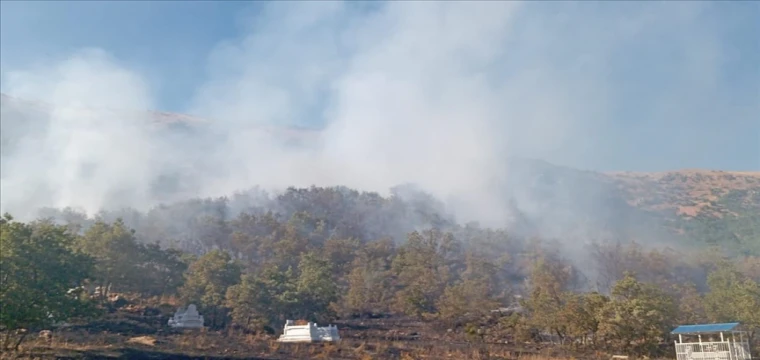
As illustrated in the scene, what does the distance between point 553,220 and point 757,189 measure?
1358 inches

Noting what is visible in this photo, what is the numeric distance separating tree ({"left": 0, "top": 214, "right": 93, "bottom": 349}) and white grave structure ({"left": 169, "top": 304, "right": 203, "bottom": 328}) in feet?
37.8

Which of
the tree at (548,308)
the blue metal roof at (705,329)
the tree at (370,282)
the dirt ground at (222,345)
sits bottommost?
the dirt ground at (222,345)

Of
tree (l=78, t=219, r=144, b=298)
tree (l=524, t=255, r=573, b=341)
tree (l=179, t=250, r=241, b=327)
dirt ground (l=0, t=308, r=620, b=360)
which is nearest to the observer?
dirt ground (l=0, t=308, r=620, b=360)

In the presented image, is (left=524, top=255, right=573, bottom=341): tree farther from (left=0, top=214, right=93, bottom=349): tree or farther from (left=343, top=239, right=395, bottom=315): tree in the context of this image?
(left=0, top=214, right=93, bottom=349): tree

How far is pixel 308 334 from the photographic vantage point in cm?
3416

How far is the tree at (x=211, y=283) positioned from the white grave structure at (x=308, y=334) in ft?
25.2

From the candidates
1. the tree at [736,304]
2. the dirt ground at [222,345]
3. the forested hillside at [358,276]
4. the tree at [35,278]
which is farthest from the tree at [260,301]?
the tree at [736,304]

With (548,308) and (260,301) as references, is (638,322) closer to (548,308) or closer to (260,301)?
(548,308)

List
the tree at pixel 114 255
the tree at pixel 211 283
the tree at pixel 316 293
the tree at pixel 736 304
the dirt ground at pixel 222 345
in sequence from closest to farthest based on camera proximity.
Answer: the dirt ground at pixel 222 345
the tree at pixel 736 304
the tree at pixel 211 283
the tree at pixel 316 293
the tree at pixel 114 255

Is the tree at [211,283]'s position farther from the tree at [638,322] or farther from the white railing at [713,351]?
the white railing at [713,351]

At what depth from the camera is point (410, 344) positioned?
34.9 m

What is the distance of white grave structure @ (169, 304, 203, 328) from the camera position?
125 feet

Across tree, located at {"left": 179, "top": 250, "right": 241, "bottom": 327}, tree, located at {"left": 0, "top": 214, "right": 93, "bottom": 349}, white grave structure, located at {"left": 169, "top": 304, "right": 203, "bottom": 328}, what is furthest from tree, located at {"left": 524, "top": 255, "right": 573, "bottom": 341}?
tree, located at {"left": 0, "top": 214, "right": 93, "bottom": 349}

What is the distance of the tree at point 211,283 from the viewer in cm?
4076
